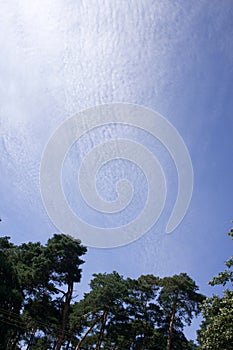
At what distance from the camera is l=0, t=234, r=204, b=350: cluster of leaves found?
27703 mm

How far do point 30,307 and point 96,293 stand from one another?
574 cm

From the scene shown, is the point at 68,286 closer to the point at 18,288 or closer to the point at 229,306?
the point at 18,288

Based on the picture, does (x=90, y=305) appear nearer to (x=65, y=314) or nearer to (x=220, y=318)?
(x=65, y=314)

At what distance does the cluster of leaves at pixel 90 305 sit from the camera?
27703mm

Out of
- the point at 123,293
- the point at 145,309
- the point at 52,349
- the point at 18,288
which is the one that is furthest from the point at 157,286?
the point at 18,288

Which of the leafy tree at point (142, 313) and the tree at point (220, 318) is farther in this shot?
the leafy tree at point (142, 313)

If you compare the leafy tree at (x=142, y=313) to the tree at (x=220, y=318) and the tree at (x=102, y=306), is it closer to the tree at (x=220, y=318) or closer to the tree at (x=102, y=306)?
the tree at (x=102, y=306)

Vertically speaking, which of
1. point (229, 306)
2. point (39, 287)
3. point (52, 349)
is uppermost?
point (39, 287)

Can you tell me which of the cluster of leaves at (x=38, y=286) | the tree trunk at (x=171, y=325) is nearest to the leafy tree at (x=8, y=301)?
the cluster of leaves at (x=38, y=286)

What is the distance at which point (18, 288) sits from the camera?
25188 mm

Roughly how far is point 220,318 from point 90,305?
60.2 feet

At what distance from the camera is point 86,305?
29.1m

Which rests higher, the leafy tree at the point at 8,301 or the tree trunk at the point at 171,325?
the tree trunk at the point at 171,325

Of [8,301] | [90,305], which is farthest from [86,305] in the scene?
[8,301]
